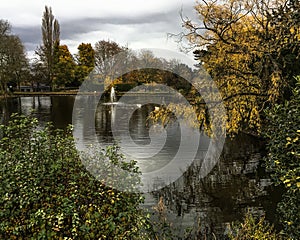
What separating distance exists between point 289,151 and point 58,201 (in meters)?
3.16

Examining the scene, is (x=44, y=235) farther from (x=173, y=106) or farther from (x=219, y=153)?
(x=219, y=153)

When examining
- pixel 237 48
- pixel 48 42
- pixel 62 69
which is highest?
pixel 48 42

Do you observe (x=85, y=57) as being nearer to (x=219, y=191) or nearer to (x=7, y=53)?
(x=7, y=53)

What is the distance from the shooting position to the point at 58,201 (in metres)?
4.62

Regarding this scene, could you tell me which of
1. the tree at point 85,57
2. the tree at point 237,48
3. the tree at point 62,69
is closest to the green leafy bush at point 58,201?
the tree at point 237,48

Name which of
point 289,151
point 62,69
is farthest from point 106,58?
point 289,151

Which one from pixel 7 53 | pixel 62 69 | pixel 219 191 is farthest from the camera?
pixel 62 69

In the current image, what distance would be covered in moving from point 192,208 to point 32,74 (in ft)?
189

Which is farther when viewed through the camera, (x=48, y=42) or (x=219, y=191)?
(x=48, y=42)

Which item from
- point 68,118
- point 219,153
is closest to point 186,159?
point 219,153

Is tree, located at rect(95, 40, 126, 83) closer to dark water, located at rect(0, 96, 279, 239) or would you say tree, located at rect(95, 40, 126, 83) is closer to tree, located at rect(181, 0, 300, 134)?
dark water, located at rect(0, 96, 279, 239)

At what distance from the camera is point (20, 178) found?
15.7ft

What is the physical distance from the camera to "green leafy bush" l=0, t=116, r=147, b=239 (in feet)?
14.7

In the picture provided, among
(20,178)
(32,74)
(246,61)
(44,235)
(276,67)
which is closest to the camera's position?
(44,235)
